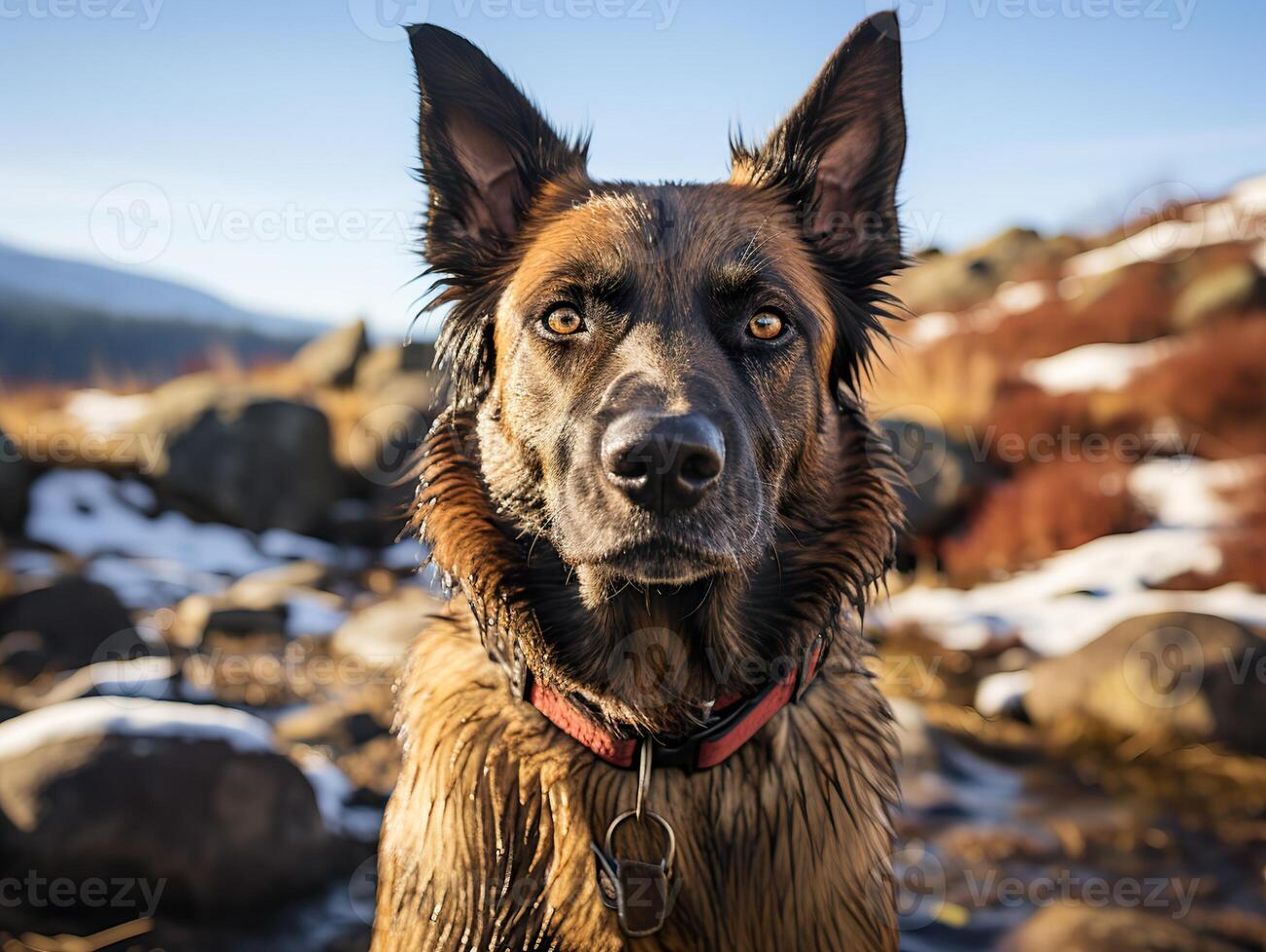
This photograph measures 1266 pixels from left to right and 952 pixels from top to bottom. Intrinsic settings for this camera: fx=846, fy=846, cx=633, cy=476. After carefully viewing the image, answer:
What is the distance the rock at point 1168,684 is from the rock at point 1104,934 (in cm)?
210

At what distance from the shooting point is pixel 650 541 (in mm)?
2264

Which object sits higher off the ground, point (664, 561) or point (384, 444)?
point (664, 561)

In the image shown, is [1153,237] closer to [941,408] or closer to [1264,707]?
[941,408]

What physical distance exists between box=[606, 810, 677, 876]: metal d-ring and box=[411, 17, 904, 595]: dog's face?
2.20 feet

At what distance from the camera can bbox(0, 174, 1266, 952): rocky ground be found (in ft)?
13.3

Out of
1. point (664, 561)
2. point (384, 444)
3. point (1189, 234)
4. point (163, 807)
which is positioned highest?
point (1189, 234)

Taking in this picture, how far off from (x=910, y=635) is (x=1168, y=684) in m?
2.47

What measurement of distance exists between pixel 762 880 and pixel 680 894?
0.81 feet

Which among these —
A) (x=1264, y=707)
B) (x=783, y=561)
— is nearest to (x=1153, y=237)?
(x=1264, y=707)

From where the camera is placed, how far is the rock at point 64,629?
7.09 meters

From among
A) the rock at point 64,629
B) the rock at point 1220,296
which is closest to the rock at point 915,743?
the rock at point 64,629

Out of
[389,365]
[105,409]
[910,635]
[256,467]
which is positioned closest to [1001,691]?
[910,635]

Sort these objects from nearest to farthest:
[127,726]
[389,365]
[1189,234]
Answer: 1. [127,726]
2. [389,365]
3. [1189,234]

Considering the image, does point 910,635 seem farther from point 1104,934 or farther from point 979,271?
point 979,271
